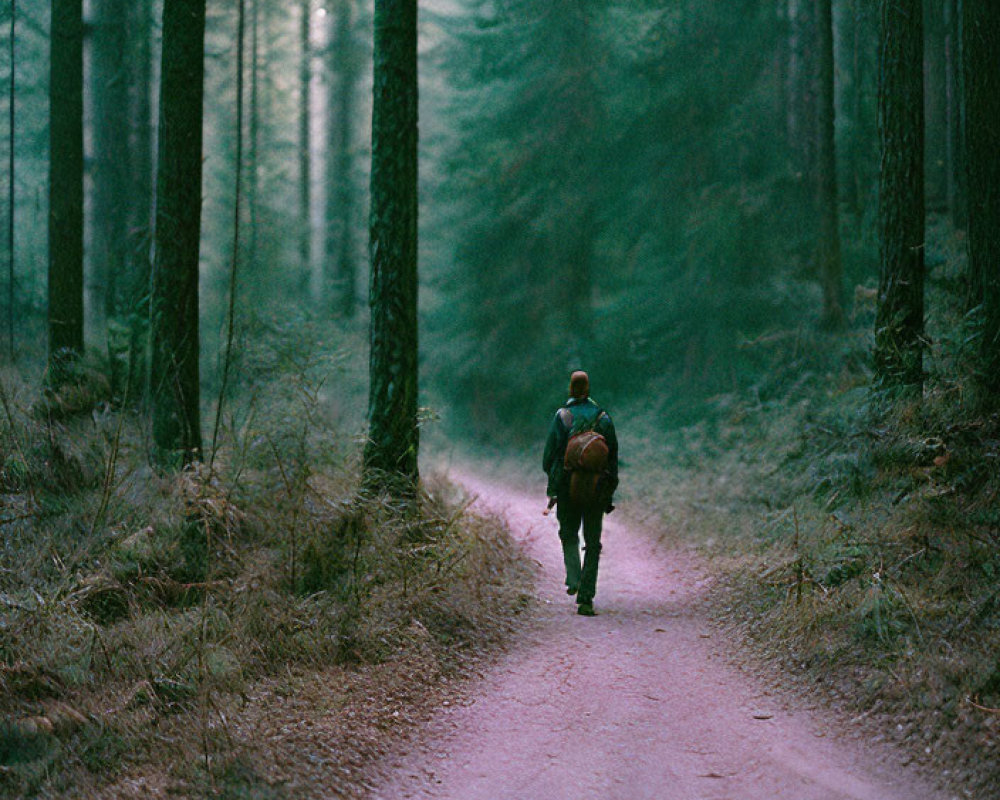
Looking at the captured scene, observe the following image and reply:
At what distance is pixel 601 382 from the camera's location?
2103 centimetres

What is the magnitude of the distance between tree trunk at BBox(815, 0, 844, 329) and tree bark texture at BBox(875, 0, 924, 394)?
5906 mm

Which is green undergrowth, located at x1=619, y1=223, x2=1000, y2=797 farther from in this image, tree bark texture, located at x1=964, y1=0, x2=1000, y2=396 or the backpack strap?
the backpack strap

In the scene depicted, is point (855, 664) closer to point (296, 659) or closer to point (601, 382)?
point (296, 659)

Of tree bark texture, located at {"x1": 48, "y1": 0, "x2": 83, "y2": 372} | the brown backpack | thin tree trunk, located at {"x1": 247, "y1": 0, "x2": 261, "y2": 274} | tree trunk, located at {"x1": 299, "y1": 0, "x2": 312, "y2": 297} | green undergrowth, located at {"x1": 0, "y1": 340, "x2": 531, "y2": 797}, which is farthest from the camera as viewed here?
tree trunk, located at {"x1": 299, "y1": 0, "x2": 312, "y2": 297}

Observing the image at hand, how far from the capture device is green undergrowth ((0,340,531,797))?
444cm

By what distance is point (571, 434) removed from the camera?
8438mm

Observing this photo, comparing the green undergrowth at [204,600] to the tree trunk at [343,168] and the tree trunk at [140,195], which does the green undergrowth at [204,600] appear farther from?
the tree trunk at [343,168]

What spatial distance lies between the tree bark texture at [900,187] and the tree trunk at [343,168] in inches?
823

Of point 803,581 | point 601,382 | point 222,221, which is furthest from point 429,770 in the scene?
point 222,221

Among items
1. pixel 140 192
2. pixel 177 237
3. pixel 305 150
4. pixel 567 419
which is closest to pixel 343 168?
pixel 305 150

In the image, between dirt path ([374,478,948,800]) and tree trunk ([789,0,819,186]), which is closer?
dirt path ([374,478,948,800])

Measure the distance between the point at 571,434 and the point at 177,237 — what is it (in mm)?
5229

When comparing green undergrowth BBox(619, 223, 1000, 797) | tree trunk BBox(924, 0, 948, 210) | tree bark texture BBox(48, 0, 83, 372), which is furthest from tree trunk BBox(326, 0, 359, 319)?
tree trunk BBox(924, 0, 948, 210)

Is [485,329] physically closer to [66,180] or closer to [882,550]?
[66,180]
